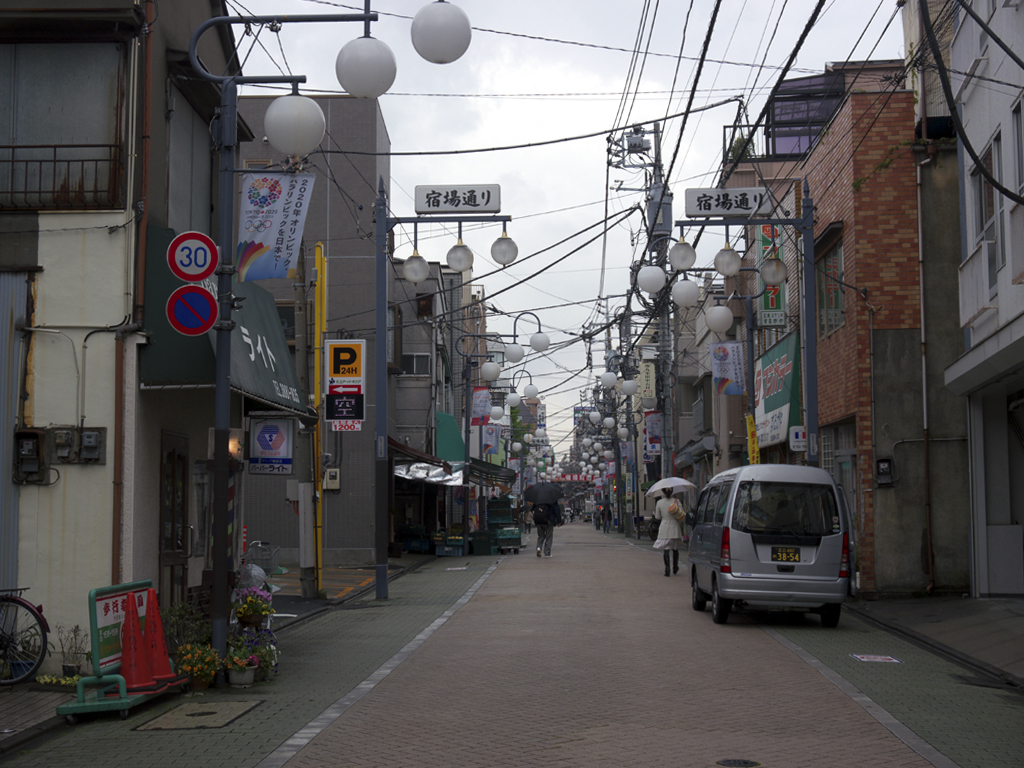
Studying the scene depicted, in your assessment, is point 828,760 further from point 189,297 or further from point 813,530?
point 813,530

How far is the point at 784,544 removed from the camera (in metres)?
14.7

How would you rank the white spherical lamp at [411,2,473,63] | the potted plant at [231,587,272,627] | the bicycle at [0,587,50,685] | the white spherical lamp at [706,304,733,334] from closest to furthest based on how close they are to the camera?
the white spherical lamp at [411,2,473,63] < the bicycle at [0,587,50,685] < the potted plant at [231,587,272,627] < the white spherical lamp at [706,304,733,334]

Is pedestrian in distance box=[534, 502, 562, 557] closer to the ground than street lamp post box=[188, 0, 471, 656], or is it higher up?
closer to the ground

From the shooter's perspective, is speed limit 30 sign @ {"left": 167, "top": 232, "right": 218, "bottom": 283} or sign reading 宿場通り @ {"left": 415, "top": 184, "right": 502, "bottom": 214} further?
sign reading 宿場通り @ {"left": 415, "top": 184, "right": 502, "bottom": 214}

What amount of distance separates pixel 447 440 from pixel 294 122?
30.8 metres

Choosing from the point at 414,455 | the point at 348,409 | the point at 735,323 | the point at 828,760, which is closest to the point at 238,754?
the point at 828,760

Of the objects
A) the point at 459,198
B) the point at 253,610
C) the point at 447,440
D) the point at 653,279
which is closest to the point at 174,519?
the point at 253,610

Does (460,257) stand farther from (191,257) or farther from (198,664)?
(198,664)

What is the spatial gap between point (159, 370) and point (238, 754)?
15.2ft

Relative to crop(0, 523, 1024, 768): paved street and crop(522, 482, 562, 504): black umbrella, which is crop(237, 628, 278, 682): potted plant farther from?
crop(522, 482, 562, 504): black umbrella

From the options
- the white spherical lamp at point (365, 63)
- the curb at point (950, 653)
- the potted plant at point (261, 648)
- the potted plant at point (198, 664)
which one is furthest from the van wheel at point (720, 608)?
the white spherical lamp at point (365, 63)

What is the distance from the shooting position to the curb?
11.0m

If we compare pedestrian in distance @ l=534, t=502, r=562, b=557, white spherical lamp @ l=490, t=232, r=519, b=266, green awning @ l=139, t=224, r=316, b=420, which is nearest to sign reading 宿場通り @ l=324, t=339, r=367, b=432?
white spherical lamp @ l=490, t=232, r=519, b=266

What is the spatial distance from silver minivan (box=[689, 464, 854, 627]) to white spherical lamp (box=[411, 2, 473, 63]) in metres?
8.10
